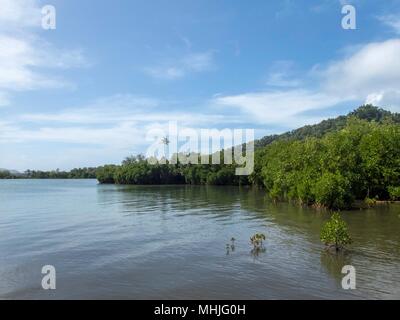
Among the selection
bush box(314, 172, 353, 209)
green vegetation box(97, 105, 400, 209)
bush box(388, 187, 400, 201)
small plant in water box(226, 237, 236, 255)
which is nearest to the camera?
small plant in water box(226, 237, 236, 255)

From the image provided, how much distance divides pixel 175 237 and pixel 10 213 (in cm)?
2746

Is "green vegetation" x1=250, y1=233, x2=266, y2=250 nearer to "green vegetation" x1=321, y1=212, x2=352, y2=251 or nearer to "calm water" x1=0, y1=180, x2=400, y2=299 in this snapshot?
"calm water" x1=0, y1=180, x2=400, y2=299

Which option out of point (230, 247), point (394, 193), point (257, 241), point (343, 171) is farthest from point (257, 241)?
point (394, 193)

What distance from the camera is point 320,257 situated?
21.9 metres

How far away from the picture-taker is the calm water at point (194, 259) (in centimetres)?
1706

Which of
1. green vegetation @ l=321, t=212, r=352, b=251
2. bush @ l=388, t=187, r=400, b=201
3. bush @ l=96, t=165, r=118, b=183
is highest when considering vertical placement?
bush @ l=96, t=165, r=118, b=183

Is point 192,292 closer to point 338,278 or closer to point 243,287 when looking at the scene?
point 243,287

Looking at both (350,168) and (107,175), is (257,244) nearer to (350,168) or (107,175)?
(350,168)

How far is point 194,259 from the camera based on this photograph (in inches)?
889

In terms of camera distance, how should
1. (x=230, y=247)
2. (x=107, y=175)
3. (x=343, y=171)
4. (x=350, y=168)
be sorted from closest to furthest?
(x=230, y=247) < (x=343, y=171) < (x=350, y=168) < (x=107, y=175)

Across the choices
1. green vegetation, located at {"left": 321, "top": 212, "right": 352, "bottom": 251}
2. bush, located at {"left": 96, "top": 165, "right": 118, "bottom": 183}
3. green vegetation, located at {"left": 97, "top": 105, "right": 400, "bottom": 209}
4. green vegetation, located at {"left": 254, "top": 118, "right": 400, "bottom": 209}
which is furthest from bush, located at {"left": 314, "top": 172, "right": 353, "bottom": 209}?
bush, located at {"left": 96, "top": 165, "right": 118, "bottom": 183}

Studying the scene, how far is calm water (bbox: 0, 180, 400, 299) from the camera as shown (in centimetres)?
1706

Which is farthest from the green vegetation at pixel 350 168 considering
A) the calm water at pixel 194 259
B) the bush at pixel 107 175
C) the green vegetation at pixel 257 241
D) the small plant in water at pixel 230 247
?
the bush at pixel 107 175
